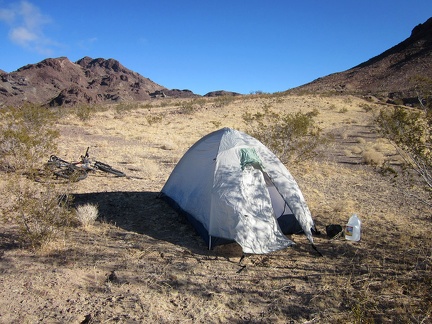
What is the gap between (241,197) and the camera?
5.91 metres

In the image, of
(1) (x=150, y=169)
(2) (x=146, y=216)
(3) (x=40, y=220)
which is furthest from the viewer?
(1) (x=150, y=169)

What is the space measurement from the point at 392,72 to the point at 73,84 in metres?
84.3

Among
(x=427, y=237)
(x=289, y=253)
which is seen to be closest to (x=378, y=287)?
(x=289, y=253)

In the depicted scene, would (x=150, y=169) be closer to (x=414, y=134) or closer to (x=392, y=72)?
(x=414, y=134)

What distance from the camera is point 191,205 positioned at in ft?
21.5

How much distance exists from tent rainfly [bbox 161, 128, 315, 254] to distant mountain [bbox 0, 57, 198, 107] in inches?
2428

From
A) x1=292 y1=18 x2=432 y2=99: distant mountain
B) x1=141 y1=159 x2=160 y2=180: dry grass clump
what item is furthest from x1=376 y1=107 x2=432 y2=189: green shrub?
x1=292 y1=18 x2=432 y2=99: distant mountain

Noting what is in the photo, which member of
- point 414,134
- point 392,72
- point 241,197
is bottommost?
point 241,197

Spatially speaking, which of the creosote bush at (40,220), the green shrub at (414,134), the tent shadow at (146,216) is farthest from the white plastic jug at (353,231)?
the creosote bush at (40,220)

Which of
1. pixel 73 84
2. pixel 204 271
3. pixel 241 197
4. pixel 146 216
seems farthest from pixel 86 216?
pixel 73 84

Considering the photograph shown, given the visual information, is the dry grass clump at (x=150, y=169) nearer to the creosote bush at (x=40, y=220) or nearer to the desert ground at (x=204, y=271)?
the desert ground at (x=204, y=271)

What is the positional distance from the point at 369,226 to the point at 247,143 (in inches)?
125

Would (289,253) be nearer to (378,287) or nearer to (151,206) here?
(378,287)

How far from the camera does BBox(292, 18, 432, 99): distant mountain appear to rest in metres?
48.7
